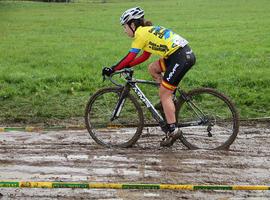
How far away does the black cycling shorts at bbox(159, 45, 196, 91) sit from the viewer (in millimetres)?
6828

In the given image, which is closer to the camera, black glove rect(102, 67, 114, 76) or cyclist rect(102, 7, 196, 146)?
cyclist rect(102, 7, 196, 146)

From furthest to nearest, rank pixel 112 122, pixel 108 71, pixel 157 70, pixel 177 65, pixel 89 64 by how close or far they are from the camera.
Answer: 1. pixel 89 64
2. pixel 112 122
3. pixel 157 70
4. pixel 108 71
5. pixel 177 65

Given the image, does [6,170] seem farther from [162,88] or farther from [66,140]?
[162,88]

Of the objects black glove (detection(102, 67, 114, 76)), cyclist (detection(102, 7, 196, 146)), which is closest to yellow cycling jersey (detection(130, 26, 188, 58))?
cyclist (detection(102, 7, 196, 146))

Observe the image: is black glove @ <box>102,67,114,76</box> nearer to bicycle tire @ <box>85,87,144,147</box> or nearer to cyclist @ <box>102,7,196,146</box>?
cyclist @ <box>102,7,196,146</box>

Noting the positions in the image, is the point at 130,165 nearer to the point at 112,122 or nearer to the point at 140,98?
the point at 140,98

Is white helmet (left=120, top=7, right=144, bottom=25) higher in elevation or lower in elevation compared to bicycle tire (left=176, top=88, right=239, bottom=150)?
higher

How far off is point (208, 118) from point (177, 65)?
978 millimetres

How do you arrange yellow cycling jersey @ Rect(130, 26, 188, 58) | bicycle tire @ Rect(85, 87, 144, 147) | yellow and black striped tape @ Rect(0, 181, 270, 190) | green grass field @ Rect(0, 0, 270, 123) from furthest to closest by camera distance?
green grass field @ Rect(0, 0, 270, 123) < bicycle tire @ Rect(85, 87, 144, 147) < yellow cycling jersey @ Rect(130, 26, 188, 58) < yellow and black striped tape @ Rect(0, 181, 270, 190)

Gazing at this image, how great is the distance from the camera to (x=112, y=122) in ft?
25.8

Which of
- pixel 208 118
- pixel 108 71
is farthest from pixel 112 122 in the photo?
pixel 208 118

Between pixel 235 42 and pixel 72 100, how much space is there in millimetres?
11781

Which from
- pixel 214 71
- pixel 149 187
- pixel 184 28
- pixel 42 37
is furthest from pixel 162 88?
pixel 184 28

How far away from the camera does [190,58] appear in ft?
22.5
